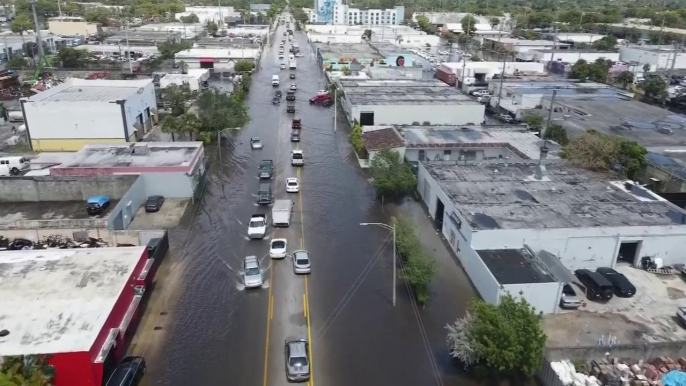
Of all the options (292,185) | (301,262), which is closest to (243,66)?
(292,185)

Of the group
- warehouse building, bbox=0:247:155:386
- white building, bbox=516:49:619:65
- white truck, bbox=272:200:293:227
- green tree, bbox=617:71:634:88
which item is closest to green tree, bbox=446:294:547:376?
warehouse building, bbox=0:247:155:386

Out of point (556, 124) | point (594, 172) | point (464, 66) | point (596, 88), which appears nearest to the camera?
point (594, 172)

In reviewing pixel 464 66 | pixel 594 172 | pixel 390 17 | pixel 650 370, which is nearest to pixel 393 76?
pixel 464 66

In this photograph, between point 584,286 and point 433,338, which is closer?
point 433,338

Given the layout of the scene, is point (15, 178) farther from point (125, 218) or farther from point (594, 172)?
point (594, 172)

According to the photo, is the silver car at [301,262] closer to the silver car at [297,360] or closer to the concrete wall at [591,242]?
the silver car at [297,360]

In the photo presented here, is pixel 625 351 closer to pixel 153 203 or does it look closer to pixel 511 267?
pixel 511 267
